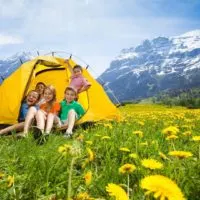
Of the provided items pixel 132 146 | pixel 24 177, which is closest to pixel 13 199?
pixel 24 177

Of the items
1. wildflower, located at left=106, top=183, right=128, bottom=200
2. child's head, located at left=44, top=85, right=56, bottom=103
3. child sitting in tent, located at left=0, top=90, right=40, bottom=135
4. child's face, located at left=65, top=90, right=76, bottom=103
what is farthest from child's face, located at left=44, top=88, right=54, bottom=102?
wildflower, located at left=106, top=183, right=128, bottom=200

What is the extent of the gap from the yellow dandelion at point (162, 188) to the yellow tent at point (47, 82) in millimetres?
10619

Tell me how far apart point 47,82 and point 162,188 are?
15440 millimetres

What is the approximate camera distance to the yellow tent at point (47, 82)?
13625 millimetres

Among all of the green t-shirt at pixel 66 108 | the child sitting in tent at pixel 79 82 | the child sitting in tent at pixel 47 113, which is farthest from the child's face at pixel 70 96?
the child sitting in tent at pixel 79 82

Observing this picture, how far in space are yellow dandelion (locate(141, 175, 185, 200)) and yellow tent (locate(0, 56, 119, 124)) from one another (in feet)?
34.8

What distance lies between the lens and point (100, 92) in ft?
52.9

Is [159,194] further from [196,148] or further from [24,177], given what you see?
[196,148]

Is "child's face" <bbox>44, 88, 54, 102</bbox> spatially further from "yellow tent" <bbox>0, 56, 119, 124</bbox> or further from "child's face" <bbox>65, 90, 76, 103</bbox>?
"yellow tent" <bbox>0, 56, 119, 124</bbox>

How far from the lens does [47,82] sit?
1727 cm

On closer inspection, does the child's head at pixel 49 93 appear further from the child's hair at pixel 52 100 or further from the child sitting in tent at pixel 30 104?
the child sitting in tent at pixel 30 104

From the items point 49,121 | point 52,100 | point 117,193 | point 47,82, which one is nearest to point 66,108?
point 52,100

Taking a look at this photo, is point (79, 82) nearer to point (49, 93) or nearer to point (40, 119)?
point (49, 93)

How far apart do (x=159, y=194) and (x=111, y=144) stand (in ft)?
12.6
